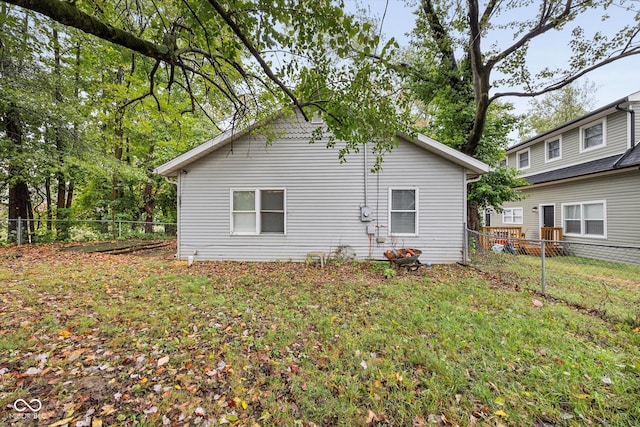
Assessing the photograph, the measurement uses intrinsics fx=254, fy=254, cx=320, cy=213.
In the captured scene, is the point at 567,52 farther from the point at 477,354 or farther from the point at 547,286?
the point at 477,354

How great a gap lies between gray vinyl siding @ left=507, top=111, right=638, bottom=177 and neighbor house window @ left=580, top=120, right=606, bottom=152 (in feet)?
0.46

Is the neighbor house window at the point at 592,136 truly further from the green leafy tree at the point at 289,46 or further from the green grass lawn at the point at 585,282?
the green leafy tree at the point at 289,46

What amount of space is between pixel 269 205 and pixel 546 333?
6.69 meters

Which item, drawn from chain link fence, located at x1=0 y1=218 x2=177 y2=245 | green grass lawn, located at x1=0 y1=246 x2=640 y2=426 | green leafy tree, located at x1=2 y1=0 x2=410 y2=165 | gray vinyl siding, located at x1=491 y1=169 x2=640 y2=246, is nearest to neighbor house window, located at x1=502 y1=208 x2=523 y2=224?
gray vinyl siding, located at x1=491 y1=169 x2=640 y2=246

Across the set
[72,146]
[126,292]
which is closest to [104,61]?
[72,146]

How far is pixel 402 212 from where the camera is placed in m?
7.61

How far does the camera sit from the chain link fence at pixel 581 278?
421 centimetres

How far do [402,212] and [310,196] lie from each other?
2.81 meters

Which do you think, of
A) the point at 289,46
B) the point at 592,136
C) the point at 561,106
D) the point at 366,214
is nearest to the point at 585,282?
the point at 366,214

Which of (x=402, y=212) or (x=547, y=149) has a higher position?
(x=547, y=149)

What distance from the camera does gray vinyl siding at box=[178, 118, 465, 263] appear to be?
295 inches

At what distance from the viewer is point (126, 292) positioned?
4711mm

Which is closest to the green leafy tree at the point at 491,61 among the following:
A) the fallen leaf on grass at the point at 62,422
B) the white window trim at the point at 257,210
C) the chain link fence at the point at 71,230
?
the white window trim at the point at 257,210

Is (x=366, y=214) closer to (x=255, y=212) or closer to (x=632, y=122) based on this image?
(x=255, y=212)
